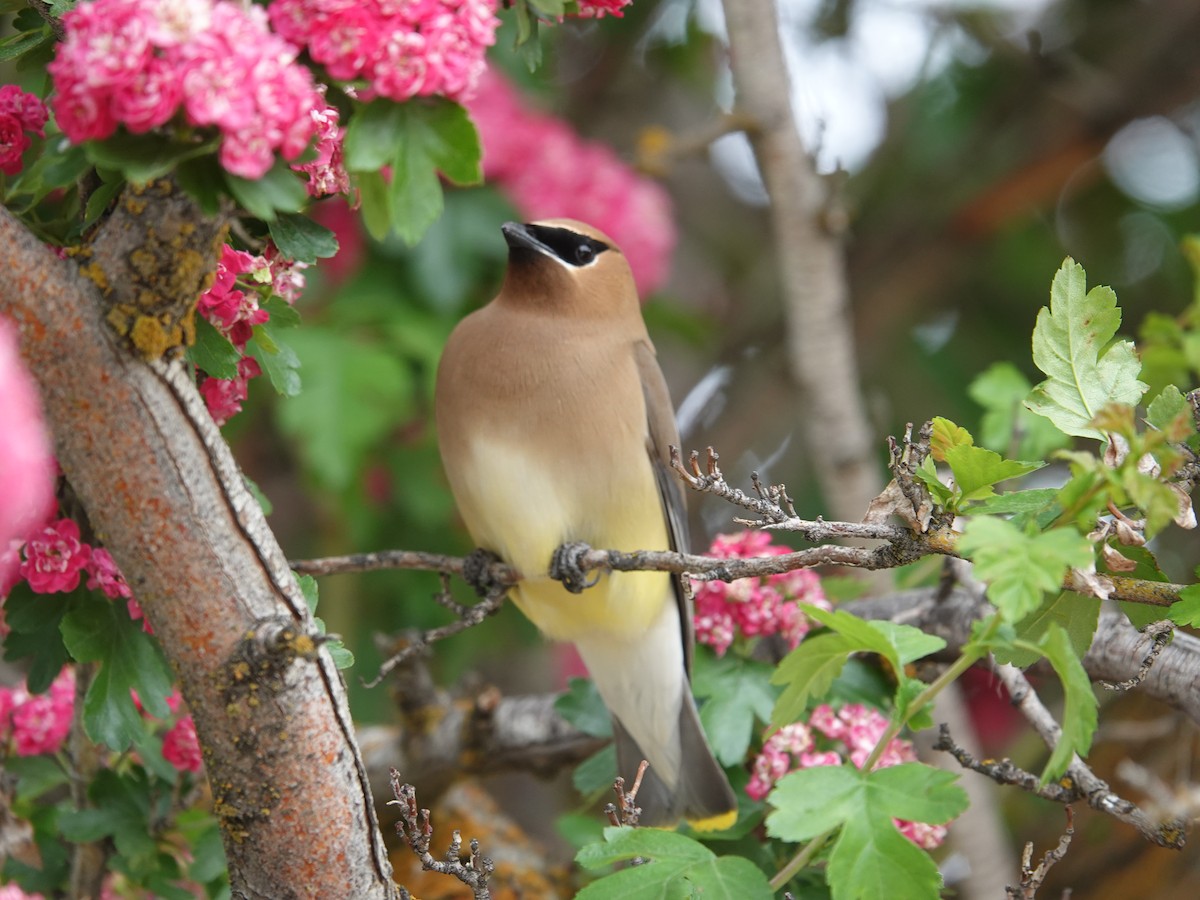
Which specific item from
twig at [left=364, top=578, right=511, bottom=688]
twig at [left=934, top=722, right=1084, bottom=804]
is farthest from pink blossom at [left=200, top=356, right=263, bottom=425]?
twig at [left=934, top=722, right=1084, bottom=804]

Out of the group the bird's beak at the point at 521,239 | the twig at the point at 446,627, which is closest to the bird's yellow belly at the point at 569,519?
the twig at the point at 446,627

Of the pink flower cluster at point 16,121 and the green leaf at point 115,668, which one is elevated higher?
the pink flower cluster at point 16,121

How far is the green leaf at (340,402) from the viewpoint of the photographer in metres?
3.35

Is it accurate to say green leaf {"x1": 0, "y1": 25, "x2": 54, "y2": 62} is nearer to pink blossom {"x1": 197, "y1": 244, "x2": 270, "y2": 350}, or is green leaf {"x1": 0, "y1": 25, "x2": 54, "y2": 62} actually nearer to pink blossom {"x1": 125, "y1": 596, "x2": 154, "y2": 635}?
pink blossom {"x1": 197, "y1": 244, "x2": 270, "y2": 350}

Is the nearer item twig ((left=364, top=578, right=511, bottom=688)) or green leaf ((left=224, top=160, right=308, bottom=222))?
green leaf ((left=224, top=160, right=308, bottom=222))

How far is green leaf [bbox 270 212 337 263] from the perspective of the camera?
175 centimetres

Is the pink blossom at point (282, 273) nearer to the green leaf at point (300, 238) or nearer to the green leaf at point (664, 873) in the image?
the green leaf at point (300, 238)

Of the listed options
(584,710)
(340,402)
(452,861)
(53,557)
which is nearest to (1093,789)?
(452,861)

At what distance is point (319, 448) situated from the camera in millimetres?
3346

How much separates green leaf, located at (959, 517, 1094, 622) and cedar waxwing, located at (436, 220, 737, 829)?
128cm

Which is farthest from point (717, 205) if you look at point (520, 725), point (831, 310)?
point (520, 725)

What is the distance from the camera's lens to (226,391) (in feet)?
6.65

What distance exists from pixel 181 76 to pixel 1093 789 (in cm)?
162

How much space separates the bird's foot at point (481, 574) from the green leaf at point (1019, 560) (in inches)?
62.3
